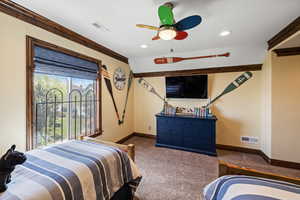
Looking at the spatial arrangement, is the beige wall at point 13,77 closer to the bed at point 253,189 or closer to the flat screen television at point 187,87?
the bed at point 253,189

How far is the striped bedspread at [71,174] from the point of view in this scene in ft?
3.08

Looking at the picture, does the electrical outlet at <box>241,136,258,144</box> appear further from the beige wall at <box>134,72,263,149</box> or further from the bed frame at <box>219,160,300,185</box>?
the bed frame at <box>219,160,300,185</box>

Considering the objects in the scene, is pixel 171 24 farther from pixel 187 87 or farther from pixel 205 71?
pixel 205 71

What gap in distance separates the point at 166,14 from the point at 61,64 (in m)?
1.84

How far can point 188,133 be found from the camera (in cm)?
331

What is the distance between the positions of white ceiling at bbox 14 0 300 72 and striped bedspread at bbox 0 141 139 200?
174cm

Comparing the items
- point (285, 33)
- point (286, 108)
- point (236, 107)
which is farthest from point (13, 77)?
point (286, 108)

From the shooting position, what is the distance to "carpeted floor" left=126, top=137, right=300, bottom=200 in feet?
6.25

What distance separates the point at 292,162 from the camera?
253cm

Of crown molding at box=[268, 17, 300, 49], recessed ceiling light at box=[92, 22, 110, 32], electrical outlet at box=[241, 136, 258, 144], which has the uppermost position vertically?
recessed ceiling light at box=[92, 22, 110, 32]

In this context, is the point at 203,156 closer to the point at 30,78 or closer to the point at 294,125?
the point at 294,125

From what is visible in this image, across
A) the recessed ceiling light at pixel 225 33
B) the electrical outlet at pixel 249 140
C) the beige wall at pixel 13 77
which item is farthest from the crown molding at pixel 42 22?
the electrical outlet at pixel 249 140

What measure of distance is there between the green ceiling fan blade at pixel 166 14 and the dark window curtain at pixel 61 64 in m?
1.75

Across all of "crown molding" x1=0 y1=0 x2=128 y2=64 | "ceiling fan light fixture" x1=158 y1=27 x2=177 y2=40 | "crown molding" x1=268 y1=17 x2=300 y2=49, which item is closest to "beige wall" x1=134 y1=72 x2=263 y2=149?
"crown molding" x1=268 y1=17 x2=300 y2=49
